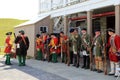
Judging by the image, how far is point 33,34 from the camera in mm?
20719

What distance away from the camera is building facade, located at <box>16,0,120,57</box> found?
16156 mm

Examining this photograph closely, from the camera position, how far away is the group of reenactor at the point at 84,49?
1175 centimetres

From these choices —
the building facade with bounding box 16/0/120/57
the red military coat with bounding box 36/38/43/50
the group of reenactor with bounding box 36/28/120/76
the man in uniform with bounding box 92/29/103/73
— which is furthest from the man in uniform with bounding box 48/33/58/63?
the man in uniform with bounding box 92/29/103/73

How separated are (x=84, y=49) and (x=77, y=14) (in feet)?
27.0

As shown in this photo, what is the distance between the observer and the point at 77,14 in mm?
21906

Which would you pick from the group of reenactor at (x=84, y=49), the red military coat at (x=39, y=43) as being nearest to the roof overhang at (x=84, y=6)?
the group of reenactor at (x=84, y=49)

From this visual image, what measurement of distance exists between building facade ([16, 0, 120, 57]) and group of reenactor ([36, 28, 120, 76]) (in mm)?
1431

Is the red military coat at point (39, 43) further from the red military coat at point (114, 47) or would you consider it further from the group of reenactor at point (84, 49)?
the red military coat at point (114, 47)

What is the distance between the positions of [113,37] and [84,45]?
2504mm

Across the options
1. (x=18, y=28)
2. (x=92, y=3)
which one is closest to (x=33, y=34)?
(x=18, y=28)

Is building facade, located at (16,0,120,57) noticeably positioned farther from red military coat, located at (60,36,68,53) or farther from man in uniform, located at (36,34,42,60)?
man in uniform, located at (36,34,42,60)

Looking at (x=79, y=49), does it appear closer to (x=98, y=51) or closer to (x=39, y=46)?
(x=98, y=51)

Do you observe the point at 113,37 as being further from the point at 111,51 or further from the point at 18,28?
the point at 18,28

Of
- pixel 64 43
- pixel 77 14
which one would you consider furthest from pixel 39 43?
pixel 77 14
